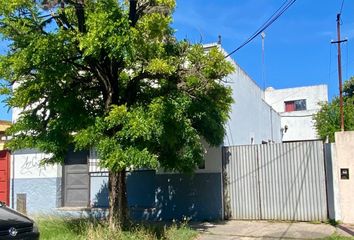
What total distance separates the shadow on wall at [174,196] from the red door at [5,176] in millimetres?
4689

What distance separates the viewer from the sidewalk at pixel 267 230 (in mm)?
10900

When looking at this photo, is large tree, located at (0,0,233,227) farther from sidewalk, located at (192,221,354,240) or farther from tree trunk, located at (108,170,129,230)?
sidewalk, located at (192,221,354,240)

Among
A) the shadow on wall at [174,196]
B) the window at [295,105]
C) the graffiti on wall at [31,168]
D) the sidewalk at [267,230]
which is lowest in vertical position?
the sidewalk at [267,230]

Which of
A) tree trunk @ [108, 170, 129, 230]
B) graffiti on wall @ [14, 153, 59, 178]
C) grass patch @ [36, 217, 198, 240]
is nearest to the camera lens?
grass patch @ [36, 217, 198, 240]

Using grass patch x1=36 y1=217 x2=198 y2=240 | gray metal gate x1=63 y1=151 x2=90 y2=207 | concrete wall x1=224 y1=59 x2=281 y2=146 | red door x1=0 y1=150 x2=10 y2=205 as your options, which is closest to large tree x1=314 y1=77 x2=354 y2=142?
concrete wall x1=224 y1=59 x2=281 y2=146

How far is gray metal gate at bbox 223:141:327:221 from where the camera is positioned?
42.1 feet

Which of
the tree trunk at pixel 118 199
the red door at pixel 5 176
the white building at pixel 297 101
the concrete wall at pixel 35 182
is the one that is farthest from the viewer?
the white building at pixel 297 101

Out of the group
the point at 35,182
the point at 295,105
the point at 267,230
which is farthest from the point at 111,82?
the point at 295,105

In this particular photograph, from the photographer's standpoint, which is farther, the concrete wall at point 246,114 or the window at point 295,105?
the window at point 295,105

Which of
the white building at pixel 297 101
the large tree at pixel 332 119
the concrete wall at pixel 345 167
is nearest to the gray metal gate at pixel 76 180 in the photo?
the concrete wall at pixel 345 167

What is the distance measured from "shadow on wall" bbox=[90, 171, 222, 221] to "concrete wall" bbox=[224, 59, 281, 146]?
81.1 inches

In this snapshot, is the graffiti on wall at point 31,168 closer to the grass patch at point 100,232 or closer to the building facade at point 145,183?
the building facade at point 145,183

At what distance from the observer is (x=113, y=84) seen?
11.1 metres

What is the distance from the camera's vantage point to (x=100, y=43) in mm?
8805
